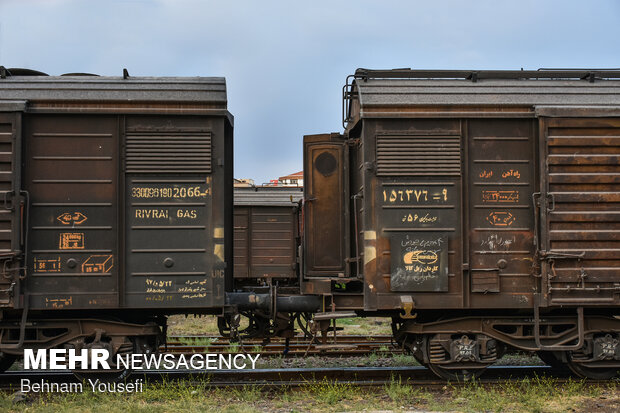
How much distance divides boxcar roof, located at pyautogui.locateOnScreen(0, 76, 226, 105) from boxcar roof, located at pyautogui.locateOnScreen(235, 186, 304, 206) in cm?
869

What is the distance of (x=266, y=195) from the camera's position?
679 inches

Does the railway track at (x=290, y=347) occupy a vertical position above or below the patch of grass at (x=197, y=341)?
above

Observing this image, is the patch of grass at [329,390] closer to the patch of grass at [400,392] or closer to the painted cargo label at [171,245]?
the patch of grass at [400,392]

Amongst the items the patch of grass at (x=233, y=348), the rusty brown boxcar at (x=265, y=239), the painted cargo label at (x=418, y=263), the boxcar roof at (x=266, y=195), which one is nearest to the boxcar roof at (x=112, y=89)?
the painted cargo label at (x=418, y=263)

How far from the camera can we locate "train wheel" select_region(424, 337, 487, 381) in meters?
7.69

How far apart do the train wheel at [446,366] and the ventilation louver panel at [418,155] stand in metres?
2.27

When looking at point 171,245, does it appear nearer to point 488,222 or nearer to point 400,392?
point 400,392

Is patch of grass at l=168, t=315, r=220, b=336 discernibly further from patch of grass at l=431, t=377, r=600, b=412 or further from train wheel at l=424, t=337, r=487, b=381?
patch of grass at l=431, t=377, r=600, b=412

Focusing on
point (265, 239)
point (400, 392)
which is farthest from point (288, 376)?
point (265, 239)

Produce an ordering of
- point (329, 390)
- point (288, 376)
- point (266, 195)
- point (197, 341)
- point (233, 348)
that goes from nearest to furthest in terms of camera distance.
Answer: point (329, 390) < point (288, 376) < point (233, 348) < point (197, 341) < point (266, 195)

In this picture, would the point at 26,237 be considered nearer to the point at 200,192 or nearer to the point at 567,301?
the point at 200,192

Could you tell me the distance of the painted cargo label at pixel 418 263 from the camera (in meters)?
7.39

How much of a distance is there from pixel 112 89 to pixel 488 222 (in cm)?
520

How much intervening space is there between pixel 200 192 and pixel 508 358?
6122 mm
